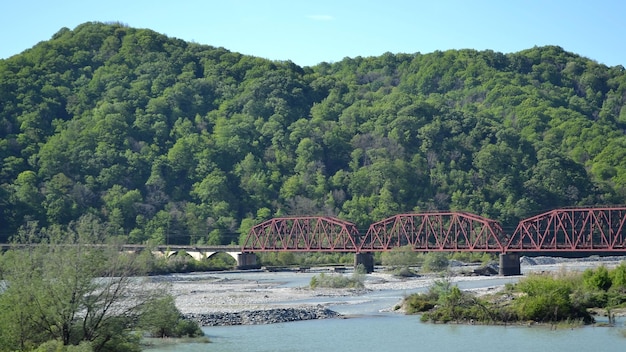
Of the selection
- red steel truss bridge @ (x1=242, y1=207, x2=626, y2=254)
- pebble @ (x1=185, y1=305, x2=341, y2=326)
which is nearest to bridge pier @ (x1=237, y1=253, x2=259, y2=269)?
red steel truss bridge @ (x1=242, y1=207, x2=626, y2=254)

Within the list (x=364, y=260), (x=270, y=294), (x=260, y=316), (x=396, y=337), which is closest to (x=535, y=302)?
(x=396, y=337)

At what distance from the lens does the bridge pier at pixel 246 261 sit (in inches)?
5861

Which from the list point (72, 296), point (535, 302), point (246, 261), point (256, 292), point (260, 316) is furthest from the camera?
point (246, 261)

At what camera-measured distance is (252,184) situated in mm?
188500

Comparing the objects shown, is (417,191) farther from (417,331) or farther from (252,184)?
(417,331)

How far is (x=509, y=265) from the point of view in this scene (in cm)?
11856

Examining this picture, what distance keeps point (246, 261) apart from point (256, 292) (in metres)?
55.6

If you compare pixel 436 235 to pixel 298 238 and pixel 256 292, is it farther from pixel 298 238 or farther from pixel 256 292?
pixel 256 292

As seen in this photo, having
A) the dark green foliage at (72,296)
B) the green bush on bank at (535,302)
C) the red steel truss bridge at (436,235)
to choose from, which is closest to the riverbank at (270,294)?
the red steel truss bridge at (436,235)

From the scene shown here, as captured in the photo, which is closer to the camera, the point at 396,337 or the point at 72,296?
the point at 72,296

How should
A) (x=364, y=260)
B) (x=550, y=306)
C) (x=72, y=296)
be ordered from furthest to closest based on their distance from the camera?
1. (x=364, y=260)
2. (x=550, y=306)
3. (x=72, y=296)

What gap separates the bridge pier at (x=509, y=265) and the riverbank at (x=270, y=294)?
4.64 metres

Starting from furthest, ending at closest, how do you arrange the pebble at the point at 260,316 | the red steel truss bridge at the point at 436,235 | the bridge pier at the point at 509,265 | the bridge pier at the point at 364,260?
the bridge pier at the point at 364,260
the red steel truss bridge at the point at 436,235
the bridge pier at the point at 509,265
the pebble at the point at 260,316

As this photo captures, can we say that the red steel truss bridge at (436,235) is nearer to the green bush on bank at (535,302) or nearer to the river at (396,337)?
the green bush on bank at (535,302)
